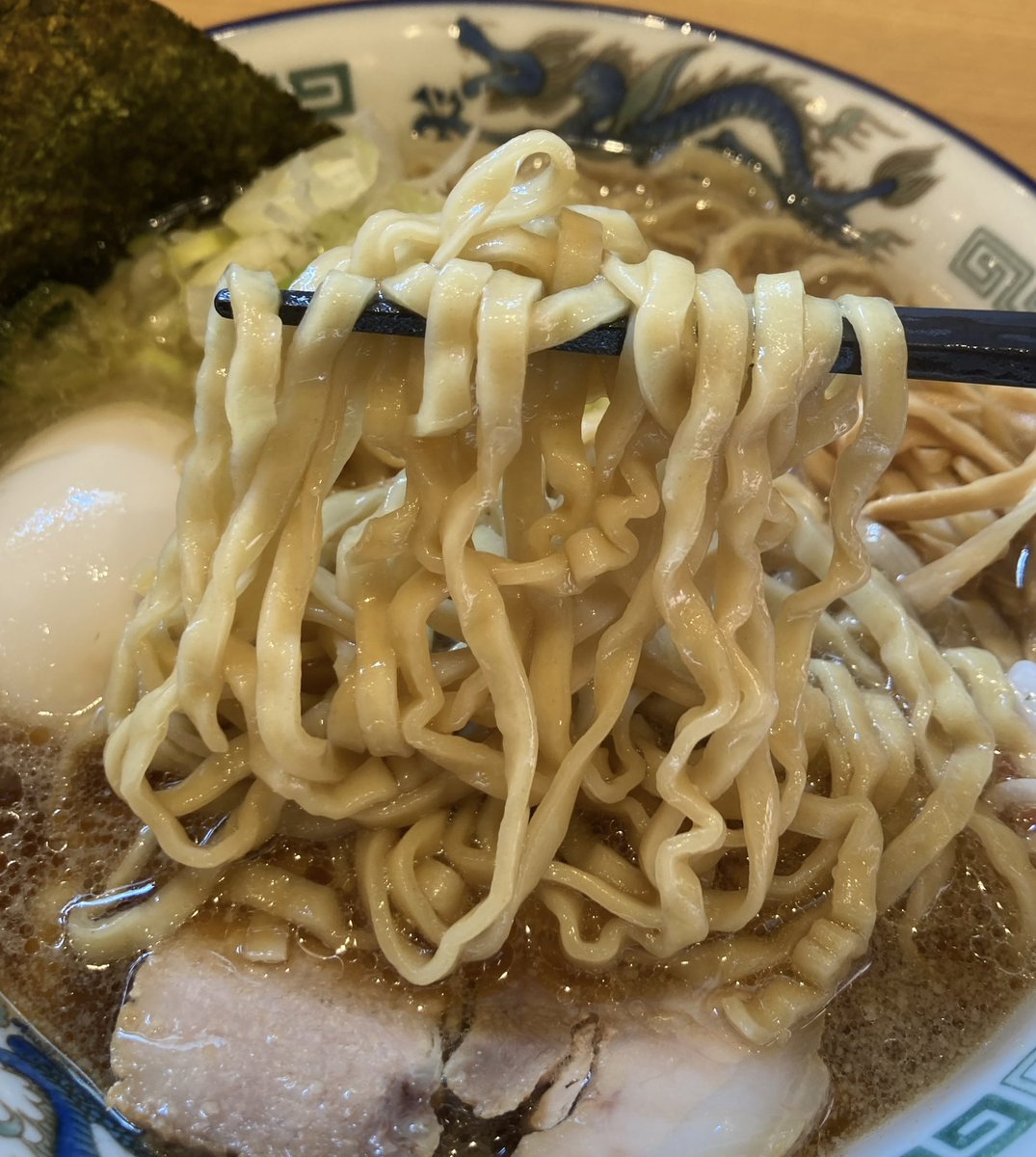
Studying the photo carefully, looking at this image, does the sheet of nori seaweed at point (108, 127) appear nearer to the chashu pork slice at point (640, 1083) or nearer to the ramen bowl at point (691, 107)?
the ramen bowl at point (691, 107)

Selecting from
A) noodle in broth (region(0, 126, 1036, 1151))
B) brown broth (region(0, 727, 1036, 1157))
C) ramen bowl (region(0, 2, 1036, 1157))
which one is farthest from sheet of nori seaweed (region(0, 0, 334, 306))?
brown broth (region(0, 727, 1036, 1157))

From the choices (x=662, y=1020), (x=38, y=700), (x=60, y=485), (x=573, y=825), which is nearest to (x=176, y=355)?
(x=60, y=485)

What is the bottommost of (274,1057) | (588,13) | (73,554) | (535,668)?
(274,1057)

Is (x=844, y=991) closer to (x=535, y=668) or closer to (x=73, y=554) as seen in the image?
(x=535, y=668)

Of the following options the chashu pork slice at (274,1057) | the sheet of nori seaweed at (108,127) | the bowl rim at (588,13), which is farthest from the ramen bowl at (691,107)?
the chashu pork slice at (274,1057)

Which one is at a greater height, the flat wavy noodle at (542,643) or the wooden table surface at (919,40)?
the wooden table surface at (919,40)

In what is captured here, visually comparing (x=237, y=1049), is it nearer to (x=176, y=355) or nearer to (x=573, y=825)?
(x=573, y=825)

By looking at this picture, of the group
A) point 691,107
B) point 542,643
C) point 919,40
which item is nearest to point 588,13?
point 691,107
